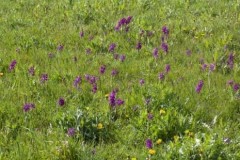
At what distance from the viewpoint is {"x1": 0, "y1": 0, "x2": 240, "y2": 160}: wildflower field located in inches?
173

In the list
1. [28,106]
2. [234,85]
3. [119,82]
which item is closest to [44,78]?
[28,106]

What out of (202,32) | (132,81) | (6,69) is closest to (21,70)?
(6,69)

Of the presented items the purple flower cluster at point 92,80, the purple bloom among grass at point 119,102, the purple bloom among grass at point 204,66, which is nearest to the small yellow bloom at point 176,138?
the purple bloom among grass at point 119,102

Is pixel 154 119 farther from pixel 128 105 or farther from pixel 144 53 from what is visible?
pixel 144 53

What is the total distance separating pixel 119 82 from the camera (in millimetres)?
5914

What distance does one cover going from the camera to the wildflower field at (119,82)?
438 cm

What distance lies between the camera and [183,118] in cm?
472

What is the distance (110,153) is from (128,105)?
926mm

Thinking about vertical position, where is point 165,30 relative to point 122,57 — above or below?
above

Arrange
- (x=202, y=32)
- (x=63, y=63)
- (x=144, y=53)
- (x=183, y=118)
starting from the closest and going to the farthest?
1. (x=183, y=118)
2. (x=63, y=63)
3. (x=144, y=53)
4. (x=202, y=32)

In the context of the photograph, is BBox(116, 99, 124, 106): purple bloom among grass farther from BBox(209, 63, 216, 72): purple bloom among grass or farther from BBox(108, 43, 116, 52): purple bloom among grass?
BBox(108, 43, 116, 52): purple bloom among grass

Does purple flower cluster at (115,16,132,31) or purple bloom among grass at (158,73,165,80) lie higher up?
purple flower cluster at (115,16,132,31)

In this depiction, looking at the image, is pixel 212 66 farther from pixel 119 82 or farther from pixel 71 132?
pixel 71 132

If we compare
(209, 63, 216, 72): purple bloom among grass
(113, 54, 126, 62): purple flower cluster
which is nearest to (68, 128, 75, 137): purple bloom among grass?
(113, 54, 126, 62): purple flower cluster
